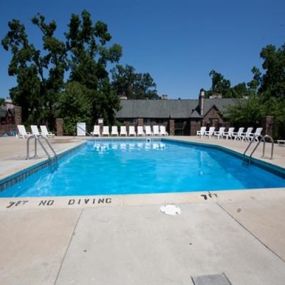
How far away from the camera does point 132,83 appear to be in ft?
213

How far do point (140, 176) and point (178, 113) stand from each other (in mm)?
25941

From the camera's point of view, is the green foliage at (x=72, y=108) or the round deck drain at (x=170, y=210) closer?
the round deck drain at (x=170, y=210)

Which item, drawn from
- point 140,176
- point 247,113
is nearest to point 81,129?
point 247,113

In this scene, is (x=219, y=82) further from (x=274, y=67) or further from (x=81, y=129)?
(x=81, y=129)

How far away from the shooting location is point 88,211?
356cm

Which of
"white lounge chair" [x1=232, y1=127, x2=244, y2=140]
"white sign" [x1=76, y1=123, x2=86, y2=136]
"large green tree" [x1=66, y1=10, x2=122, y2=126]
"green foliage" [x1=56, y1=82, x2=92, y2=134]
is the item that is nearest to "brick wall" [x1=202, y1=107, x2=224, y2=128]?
"large green tree" [x1=66, y1=10, x2=122, y2=126]

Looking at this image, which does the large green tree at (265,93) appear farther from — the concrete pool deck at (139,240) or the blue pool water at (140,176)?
the concrete pool deck at (139,240)

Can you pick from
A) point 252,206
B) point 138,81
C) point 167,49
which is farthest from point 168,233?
point 138,81

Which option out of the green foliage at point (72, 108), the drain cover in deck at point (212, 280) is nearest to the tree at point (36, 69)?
the green foliage at point (72, 108)

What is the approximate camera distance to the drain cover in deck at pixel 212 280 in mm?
2053

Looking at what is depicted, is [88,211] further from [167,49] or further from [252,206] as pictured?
[167,49]

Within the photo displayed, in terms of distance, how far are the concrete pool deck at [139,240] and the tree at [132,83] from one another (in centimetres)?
5406

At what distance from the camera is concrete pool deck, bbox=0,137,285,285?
2174 millimetres

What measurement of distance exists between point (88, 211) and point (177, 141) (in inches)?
551
